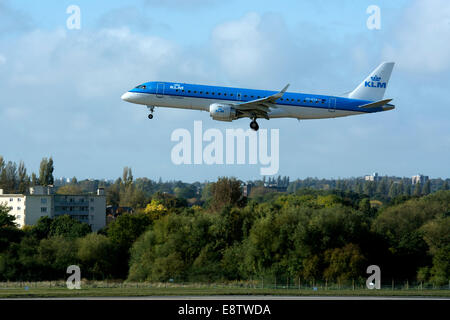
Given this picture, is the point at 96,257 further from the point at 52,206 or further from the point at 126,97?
the point at 52,206

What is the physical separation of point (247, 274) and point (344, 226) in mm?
16011

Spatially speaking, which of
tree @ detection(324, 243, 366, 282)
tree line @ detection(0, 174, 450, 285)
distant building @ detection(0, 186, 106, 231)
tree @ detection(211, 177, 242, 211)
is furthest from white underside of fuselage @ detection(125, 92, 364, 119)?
distant building @ detection(0, 186, 106, 231)

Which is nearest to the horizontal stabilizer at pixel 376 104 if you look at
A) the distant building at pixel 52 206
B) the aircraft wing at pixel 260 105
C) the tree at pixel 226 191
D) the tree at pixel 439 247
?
the aircraft wing at pixel 260 105

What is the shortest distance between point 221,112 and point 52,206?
10820cm

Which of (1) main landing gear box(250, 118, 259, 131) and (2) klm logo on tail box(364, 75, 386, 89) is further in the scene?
(2) klm logo on tail box(364, 75, 386, 89)

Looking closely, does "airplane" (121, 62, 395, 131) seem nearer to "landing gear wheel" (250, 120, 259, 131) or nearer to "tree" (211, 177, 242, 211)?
"landing gear wheel" (250, 120, 259, 131)

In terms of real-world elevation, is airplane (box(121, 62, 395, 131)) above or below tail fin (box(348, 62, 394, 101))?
below

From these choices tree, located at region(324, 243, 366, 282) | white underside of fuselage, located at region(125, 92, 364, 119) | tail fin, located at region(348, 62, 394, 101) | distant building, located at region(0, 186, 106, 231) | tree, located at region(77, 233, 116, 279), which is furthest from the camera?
distant building, located at region(0, 186, 106, 231)

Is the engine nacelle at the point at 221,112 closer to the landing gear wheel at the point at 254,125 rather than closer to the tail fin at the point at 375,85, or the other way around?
the landing gear wheel at the point at 254,125

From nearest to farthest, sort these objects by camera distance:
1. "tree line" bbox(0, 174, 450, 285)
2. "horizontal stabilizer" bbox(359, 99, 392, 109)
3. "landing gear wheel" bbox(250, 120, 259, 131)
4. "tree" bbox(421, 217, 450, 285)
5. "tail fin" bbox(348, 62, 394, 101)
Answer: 1. "horizontal stabilizer" bbox(359, 99, 392, 109)
2. "landing gear wheel" bbox(250, 120, 259, 131)
3. "tail fin" bbox(348, 62, 394, 101)
4. "tree line" bbox(0, 174, 450, 285)
5. "tree" bbox(421, 217, 450, 285)

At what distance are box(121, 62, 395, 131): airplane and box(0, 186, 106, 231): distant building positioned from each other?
319ft

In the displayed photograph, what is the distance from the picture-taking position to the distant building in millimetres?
157875

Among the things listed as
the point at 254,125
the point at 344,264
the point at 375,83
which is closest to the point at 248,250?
the point at 344,264
